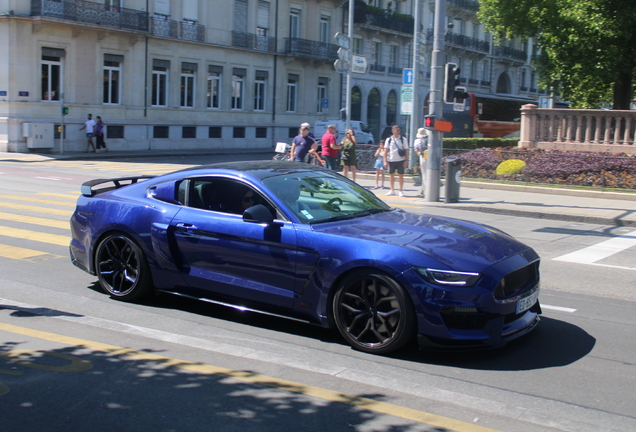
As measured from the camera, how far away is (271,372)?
192 inches

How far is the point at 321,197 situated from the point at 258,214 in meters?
0.80

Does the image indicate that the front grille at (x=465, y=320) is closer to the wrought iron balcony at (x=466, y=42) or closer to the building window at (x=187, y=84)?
the building window at (x=187, y=84)

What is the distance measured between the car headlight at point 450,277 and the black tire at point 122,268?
2849mm

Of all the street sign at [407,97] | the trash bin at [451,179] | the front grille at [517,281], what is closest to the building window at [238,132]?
the street sign at [407,97]

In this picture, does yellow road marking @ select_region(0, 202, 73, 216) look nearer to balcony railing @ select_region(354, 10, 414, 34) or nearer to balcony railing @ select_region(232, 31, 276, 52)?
balcony railing @ select_region(232, 31, 276, 52)

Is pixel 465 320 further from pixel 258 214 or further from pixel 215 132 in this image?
pixel 215 132

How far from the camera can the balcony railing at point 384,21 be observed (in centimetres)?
5206

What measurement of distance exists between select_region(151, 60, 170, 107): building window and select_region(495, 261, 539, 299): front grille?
3542 centimetres

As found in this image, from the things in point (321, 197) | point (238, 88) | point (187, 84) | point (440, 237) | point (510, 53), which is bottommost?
point (440, 237)

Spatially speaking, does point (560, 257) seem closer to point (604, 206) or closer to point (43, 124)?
point (604, 206)

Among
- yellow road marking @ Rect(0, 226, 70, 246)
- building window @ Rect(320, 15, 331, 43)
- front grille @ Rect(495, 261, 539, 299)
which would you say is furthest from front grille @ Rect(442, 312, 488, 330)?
building window @ Rect(320, 15, 331, 43)

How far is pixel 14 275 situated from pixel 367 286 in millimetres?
4637

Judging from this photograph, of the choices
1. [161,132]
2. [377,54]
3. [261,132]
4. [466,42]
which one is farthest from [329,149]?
[466,42]

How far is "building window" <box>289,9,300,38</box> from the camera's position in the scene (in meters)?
46.9
